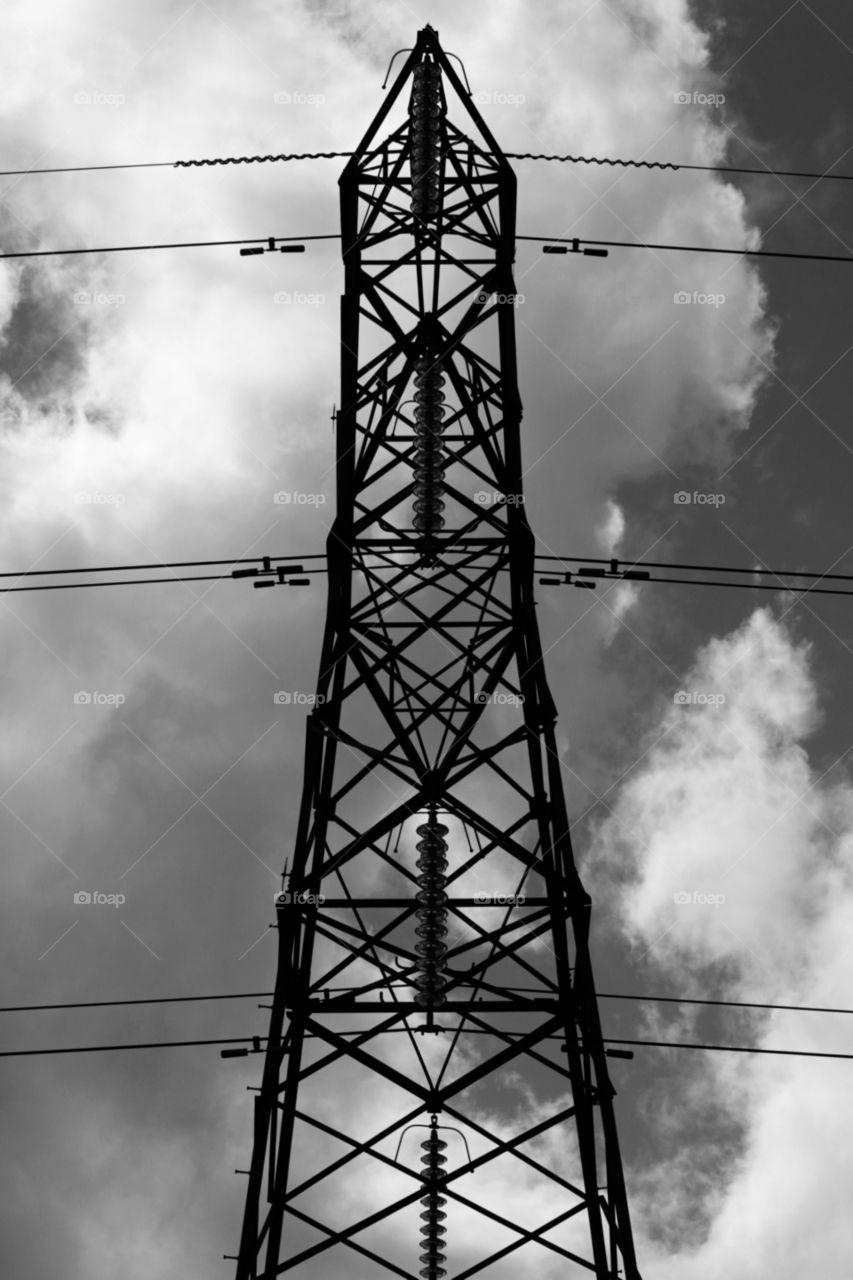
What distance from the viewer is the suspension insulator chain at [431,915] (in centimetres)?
1777

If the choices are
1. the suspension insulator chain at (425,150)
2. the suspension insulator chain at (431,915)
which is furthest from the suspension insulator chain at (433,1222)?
the suspension insulator chain at (425,150)

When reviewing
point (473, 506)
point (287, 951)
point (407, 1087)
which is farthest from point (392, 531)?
point (407, 1087)

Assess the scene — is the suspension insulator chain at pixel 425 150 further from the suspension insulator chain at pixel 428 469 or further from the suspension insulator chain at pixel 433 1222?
the suspension insulator chain at pixel 433 1222

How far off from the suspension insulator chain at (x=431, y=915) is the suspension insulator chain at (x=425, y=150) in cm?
915

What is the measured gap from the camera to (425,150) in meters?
22.1

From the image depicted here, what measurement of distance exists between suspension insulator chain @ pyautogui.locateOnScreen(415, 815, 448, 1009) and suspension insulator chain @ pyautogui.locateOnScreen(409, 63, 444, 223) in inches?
360

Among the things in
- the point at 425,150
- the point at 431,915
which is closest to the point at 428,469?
the point at 425,150

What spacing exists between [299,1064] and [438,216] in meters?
11.9

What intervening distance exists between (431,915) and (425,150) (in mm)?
10854

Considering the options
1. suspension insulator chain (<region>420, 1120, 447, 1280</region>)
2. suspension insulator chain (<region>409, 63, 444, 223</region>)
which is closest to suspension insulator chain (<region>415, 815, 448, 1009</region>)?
suspension insulator chain (<region>420, 1120, 447, 1280</region>)

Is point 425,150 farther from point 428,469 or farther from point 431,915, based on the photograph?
point 431,915

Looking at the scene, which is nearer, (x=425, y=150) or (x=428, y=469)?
(x=428, y=469)

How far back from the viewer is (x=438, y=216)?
22203mm

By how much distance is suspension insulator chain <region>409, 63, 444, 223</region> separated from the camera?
22.1m
